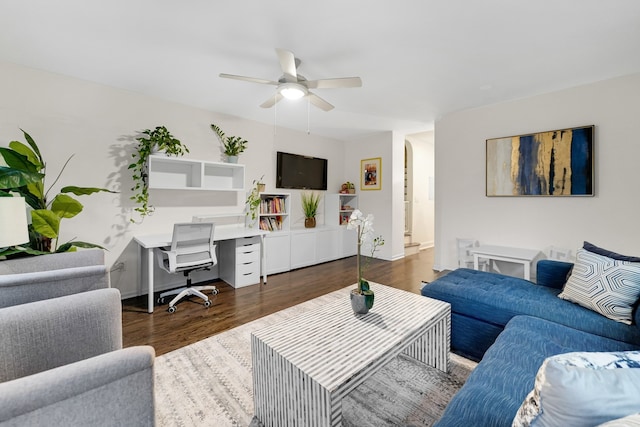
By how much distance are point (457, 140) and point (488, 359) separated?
3.42 meters

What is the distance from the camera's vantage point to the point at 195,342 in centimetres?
222

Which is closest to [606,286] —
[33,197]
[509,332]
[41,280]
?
[509,332]

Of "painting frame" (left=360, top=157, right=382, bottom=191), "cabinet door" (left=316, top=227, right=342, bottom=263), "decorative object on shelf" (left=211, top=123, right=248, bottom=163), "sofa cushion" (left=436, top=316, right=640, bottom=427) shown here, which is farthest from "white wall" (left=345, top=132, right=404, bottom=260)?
"sofa cushion" (left=436, top=316, right=640, bottom=427)

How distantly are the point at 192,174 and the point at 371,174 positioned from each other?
3.29 metres

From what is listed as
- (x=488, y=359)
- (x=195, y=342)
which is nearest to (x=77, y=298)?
(x=195, y=342)

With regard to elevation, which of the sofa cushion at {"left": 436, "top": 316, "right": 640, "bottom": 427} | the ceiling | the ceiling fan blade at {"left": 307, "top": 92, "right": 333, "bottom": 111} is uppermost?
the ceiling

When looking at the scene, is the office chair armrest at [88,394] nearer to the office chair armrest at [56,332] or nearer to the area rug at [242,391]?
the office chair armrest at [56,332]

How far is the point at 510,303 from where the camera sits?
1.93 metres

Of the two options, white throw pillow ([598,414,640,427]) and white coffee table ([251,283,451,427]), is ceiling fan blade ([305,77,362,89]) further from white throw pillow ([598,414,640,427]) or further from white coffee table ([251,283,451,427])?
white throw pillow ([598,414,640,427])

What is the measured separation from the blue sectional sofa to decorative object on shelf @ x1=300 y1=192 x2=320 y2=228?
2.87m

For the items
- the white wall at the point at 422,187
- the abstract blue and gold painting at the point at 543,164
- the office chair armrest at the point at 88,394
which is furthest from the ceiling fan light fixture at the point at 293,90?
the white wall at the point at 422,187

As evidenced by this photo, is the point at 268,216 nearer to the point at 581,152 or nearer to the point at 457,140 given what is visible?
the point at 457,140

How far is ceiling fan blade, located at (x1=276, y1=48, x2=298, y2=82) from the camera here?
6.58ft

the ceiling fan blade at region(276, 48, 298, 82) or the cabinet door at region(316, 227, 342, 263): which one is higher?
the ceiling fan blade at region(276, 48, 298, 82)
